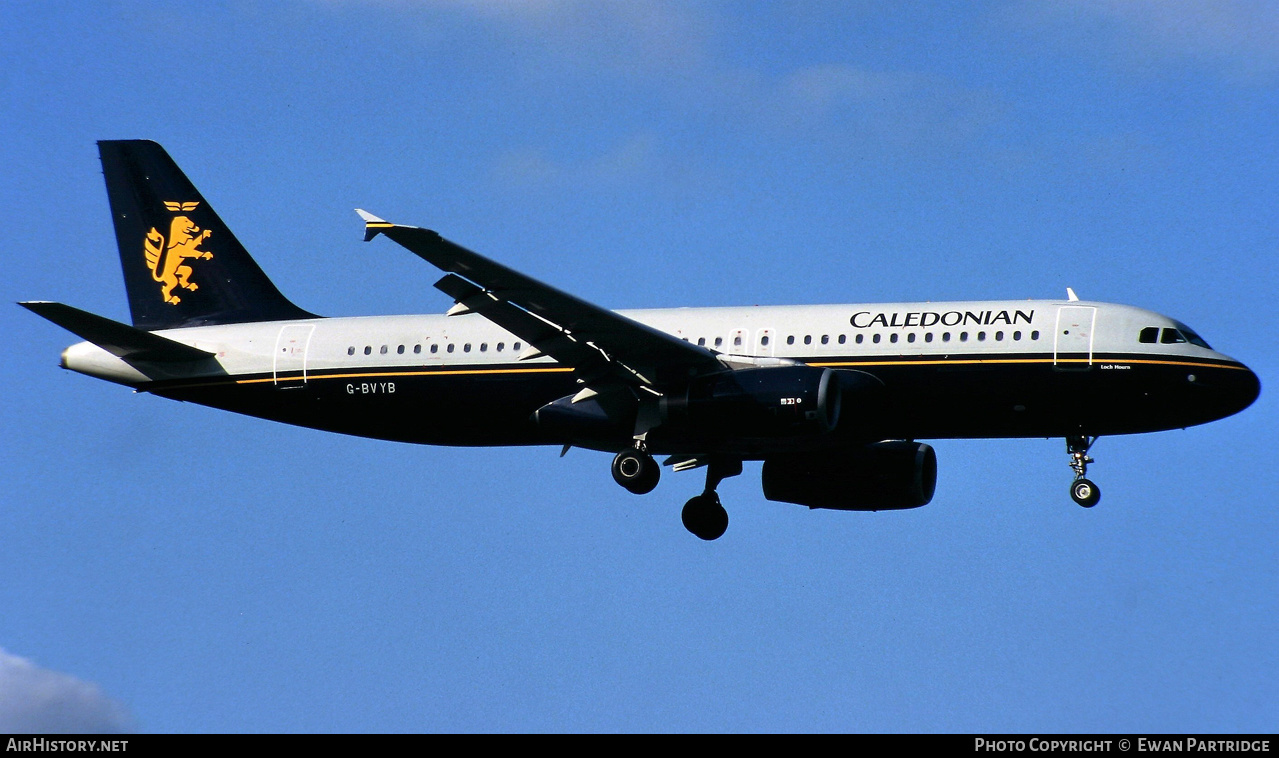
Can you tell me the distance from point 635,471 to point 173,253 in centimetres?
1446

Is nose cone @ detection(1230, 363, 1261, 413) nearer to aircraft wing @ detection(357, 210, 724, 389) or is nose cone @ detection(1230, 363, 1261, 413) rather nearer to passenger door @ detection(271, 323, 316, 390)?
aircraft wing @ detection(357, 210, 724, 389)

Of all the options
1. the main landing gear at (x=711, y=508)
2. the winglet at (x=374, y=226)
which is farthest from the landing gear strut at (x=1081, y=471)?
the winglet at (x=374, y=226)

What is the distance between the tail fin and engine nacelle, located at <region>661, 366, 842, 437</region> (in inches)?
453

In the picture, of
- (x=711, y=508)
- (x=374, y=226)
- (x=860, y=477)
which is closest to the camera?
(x=374, y=226)

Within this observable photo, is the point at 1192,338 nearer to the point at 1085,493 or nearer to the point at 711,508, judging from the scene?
the point at 1085,493

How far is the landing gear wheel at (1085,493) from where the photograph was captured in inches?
1487

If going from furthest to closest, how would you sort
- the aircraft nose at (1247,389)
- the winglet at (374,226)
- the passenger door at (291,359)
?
1. the passenger door at (291,359)
2. the aircraft nose at (1247,389)
3. the winglet at (374,226)

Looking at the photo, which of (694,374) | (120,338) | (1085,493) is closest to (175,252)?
(120,338)

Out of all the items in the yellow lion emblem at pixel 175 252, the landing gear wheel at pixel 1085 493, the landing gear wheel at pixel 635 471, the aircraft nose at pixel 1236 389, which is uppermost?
the yellow lion emblem at pixel 175 252

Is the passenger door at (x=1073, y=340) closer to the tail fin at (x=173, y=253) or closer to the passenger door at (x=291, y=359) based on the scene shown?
the passenger door at (x=291, y=359)

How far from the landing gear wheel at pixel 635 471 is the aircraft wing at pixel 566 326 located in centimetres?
168

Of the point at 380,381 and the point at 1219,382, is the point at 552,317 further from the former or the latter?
the point at 1219,382

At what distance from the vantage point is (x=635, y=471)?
39156 mm
